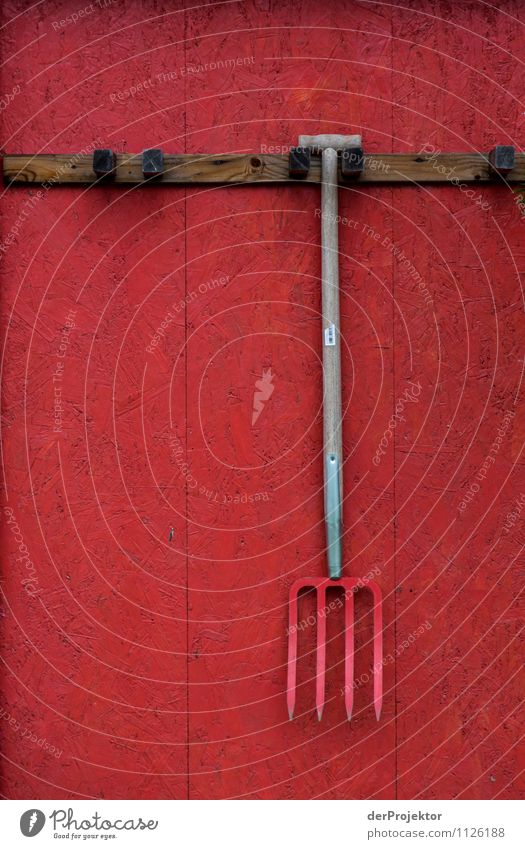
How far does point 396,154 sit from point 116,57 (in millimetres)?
1153

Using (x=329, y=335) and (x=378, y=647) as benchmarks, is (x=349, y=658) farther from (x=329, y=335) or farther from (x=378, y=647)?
(x=329, y=335)

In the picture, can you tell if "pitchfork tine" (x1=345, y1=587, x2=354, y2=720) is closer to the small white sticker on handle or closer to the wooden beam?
the small white sticker on handle

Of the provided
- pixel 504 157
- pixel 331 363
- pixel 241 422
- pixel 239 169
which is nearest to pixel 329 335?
pixel 331 363

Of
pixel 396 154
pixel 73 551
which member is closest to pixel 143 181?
pixel 396 154

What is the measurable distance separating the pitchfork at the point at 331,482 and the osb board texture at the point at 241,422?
8 cm

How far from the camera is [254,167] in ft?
10.0

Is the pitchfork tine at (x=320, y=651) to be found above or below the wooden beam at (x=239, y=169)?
below

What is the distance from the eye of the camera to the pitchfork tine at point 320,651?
9.78 feet

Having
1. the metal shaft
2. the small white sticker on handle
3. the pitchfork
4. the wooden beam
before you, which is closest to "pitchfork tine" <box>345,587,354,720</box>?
the pitchfork

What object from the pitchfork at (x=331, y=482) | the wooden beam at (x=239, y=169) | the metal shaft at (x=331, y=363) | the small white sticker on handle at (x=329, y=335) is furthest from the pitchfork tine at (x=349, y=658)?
the wooden beam at (x=239, y=169)

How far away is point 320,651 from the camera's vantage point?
300cm

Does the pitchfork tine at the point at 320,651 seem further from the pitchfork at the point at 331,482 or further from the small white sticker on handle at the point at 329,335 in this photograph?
the small white sticker on handle at the point at 329,335

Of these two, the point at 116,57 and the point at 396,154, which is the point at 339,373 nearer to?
the point at 396,154

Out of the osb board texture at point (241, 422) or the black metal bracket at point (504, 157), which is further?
the osb board texture at point (241, 422)
